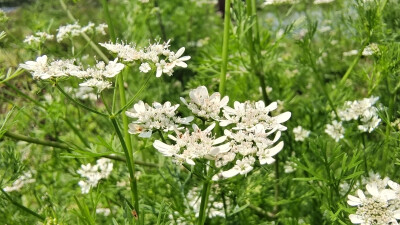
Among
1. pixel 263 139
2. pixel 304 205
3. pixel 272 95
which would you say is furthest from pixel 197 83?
pixel 263 139

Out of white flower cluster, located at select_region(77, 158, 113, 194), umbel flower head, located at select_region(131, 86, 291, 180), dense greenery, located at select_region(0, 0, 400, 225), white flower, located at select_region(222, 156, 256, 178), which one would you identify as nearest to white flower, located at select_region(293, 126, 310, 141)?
dense greenery, located at select_region(0, 0, 400, 225)

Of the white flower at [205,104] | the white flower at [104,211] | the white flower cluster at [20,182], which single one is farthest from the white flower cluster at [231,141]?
the white flower cluster at [20,182]

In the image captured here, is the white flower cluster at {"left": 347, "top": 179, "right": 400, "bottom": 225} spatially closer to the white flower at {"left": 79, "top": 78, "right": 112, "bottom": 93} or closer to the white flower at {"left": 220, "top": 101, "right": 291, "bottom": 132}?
the white flower at {"left": 220, "top": 101, "right": 291, "bottom": 132}

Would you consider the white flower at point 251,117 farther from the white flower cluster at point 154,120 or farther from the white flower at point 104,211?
the white flower at point 104,211

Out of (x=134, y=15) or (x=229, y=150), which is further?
(x=134, y=15)

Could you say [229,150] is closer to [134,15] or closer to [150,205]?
[150,205]
